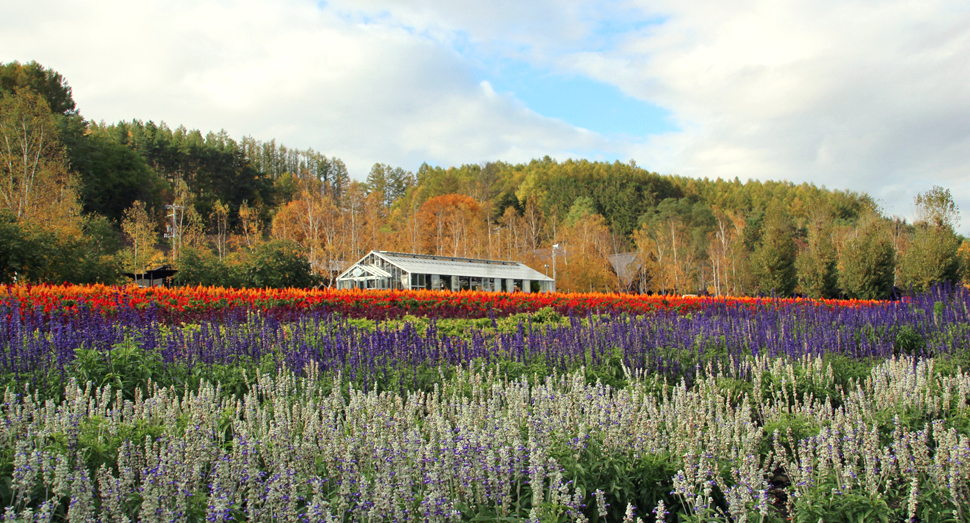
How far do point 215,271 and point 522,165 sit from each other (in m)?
81.8

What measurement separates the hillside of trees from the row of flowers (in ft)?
15.3

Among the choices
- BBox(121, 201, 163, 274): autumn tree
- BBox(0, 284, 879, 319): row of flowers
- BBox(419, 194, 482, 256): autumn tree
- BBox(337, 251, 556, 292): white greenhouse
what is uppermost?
BBox(419, 194, 482, 256): autumn tree

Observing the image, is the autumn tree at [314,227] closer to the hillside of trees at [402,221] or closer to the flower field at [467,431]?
the hillside of trees at [402,221]

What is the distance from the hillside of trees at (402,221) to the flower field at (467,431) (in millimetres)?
11024

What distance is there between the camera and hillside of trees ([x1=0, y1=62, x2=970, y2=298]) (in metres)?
20.8

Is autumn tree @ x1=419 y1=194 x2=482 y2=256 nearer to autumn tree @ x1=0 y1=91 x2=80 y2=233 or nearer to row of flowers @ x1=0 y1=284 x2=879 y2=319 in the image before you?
autumn tree @ x1=0 y1=91 x2=80 y2=233

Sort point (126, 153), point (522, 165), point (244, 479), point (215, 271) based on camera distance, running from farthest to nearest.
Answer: point (522, 165) < point (126, 153) < point (215, 271) < point (244, 479)

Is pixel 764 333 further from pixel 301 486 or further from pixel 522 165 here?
pixel 522 165

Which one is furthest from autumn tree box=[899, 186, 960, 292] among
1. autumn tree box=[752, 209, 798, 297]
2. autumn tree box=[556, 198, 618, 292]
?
autumn tree box=[556, 198, 618, 292]

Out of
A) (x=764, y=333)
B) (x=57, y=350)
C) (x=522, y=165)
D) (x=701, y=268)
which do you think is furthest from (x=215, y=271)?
(x=522, y=165)

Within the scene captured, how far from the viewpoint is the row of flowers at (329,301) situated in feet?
32.3

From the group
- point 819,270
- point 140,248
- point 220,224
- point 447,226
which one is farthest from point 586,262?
point 220,224

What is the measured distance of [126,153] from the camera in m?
55.8

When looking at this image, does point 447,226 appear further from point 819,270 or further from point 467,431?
point 467,431
